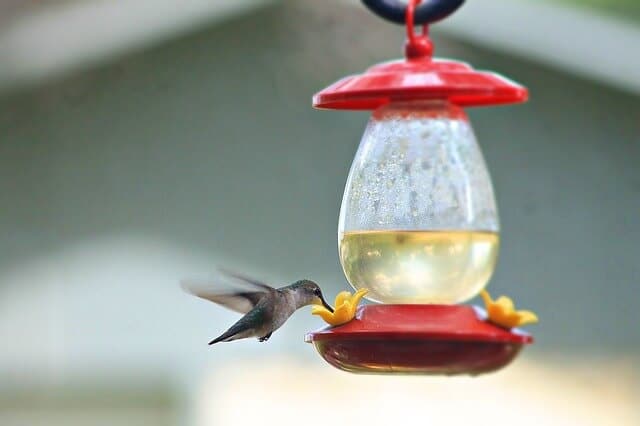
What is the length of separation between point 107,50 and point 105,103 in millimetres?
379

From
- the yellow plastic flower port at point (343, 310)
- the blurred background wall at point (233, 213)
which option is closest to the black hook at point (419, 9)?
the yellow plastic flower port at point (343, 310)

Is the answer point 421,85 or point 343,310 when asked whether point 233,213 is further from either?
point 421,85

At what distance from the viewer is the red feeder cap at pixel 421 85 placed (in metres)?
Result: 3.02

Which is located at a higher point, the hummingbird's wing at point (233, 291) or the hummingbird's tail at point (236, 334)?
the hummingbird's wing at point (233, 291)

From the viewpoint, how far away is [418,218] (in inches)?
130

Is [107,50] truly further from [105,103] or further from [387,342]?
[387,342]

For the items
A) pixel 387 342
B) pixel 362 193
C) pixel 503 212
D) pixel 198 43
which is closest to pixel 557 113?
pixel 503 212

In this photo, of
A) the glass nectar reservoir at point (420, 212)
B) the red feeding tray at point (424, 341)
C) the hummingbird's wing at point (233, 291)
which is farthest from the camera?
the hummingbird's wing at point (233, 291)

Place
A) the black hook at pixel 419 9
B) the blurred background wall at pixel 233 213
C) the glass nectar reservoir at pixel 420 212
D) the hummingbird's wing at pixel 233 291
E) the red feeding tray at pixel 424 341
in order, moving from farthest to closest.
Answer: the blurred background wall at pixel 233 213 → the hummingbird's wing at pixel 233 291 → the glass nectar reservoir at pixel 420 212 → the black hook at pixel 419 9 → the red feeding tray at pixel 424 341

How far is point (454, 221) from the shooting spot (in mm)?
3240

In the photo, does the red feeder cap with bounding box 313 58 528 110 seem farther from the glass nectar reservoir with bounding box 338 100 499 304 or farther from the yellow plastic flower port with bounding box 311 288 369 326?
the yellow plastic flower port with bounding box 311 288 369 326

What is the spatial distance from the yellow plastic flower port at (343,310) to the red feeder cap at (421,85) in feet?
1.63

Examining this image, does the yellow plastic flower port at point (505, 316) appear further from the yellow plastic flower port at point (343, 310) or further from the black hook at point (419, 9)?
the black hook at point (419, 9)

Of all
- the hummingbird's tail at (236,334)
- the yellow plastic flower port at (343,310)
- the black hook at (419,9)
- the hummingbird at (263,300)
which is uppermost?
the black hook at (419,9)
